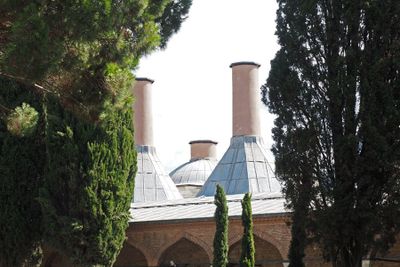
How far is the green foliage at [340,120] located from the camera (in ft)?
34.0

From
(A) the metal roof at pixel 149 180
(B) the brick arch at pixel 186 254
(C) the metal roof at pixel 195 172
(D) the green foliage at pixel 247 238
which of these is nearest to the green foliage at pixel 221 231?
(D) the green foliage at pixel 247 238

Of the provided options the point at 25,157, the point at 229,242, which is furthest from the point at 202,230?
the point at 25,157

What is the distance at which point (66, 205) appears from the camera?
1580cm

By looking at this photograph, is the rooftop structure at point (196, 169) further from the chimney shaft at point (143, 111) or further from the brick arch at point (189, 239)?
the brick arch at point (189, 239)

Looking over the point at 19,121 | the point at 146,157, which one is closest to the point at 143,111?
the point at 146,157

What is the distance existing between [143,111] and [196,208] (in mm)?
6329

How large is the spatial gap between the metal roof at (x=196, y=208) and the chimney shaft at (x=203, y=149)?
34.2 ft

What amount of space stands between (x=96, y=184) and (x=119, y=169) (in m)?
0.72

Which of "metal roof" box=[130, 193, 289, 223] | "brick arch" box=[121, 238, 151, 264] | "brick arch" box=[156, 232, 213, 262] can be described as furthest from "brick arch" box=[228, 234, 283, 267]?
"brick arch" box=[121, 238, 151, 264]

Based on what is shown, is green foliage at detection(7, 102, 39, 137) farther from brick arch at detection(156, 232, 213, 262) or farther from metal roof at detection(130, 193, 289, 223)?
brick arch at detection(156, 232, 213, 262)

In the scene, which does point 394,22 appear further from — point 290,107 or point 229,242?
point 229,242

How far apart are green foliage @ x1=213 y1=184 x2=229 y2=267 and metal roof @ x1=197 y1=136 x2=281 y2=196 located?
5.67 m

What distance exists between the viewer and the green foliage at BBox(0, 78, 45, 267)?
52.1 ft

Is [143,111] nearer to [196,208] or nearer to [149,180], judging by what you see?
[149,180]
